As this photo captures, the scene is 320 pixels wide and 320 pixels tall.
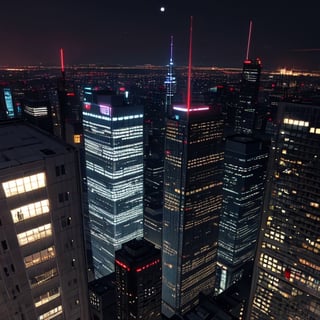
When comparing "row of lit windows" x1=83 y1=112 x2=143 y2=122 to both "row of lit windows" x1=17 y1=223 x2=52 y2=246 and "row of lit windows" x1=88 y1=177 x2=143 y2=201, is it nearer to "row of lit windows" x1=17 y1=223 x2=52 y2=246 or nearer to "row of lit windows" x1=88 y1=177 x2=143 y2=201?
"row of lit windows" x1=88 y1=177 x2=143 y2=201

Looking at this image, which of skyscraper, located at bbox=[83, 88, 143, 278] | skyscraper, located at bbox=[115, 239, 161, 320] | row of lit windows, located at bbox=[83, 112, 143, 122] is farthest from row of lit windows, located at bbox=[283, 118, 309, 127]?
row of lit windows, located at bbox=[83, 112, 143, 122]

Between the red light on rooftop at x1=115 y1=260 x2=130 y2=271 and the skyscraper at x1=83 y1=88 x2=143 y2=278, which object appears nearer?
the red light on rooftop at x1=115 y1=260 x2=130 y2=271

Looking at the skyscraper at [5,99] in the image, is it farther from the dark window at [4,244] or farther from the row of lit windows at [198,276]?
the dark window at [4,244]

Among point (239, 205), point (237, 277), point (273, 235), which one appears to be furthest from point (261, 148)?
point (273, 235)

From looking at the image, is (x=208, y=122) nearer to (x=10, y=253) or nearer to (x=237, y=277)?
(x=237, y=277)

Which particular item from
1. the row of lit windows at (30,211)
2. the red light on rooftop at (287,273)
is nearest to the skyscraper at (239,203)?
the red light on rooftop at (287,273)

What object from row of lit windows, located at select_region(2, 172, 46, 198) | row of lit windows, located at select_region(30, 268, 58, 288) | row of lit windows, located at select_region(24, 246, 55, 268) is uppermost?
row of lit windows, located at select_region(2, 172, 46, 198)
